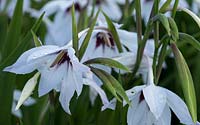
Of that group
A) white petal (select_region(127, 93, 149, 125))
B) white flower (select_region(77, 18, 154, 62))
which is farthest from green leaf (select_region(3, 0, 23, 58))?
white petal (select_region(127, 93, 149, 125))

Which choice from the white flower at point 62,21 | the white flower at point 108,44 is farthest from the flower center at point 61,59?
the white flower at point 62,21

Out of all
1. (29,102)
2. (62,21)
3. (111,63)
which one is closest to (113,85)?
(111,63)

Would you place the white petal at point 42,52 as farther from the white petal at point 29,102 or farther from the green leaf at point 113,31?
the white petal at point 29,102

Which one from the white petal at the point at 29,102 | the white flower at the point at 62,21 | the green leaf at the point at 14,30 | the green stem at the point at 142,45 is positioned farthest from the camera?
the white flower at the point at 62,21

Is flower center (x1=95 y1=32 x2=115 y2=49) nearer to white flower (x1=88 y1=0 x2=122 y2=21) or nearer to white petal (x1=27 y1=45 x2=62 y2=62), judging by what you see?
white petal (x1=27 y1=45 x2=62 y2=62)

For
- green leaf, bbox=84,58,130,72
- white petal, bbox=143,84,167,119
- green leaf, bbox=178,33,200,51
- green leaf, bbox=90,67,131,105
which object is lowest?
white petal, bbox=143,84,167,119

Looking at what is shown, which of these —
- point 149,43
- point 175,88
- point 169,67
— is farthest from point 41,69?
point 169,67

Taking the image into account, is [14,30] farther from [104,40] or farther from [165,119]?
[165,119]
